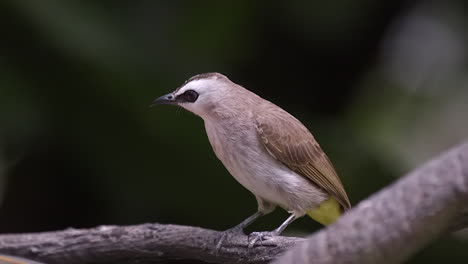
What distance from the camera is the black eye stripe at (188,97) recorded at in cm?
284

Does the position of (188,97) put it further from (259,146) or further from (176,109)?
(176,109)

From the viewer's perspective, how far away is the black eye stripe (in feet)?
9.33

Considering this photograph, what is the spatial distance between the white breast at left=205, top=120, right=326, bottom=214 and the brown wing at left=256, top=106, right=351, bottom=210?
3 centimetres

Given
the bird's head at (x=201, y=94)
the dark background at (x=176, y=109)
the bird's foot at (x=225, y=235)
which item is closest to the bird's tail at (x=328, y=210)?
the bird's foot at (x=225, y=235)

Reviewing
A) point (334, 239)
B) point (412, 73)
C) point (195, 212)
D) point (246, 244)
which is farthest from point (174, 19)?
point (334, 239)

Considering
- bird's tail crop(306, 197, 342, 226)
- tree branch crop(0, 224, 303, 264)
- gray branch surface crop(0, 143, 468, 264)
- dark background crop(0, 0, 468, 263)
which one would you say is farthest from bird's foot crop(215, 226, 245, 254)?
gray branch surface crop(0, 143, 468, 264)

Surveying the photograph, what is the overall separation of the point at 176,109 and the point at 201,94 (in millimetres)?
1255

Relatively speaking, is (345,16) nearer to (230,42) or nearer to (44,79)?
(230,42)

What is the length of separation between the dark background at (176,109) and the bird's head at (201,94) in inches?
47.8

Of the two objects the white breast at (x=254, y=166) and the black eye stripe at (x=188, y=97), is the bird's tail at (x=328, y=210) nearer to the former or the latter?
the white breast at (x=254, y=166)

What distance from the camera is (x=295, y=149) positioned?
9.93 ft

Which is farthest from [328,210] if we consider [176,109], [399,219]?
[399,219]

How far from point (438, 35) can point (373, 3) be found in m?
0.79

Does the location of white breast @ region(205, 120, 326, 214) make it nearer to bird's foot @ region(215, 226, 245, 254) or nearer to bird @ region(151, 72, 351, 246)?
bird @ region(151, 72, 351, 246)
